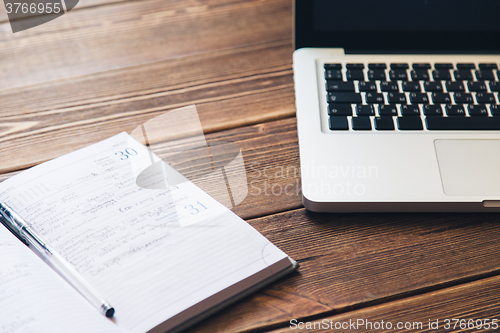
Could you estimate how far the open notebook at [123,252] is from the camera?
398 mm

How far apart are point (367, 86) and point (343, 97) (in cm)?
4

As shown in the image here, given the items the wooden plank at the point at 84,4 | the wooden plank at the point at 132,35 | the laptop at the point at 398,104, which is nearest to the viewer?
the laptop at the point at 398,104

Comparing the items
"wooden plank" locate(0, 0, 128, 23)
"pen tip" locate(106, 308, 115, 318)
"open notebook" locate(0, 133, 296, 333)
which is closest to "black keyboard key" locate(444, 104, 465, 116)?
"open notebook" locate(0, 133, 296, 333)

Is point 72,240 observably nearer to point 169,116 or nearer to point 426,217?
point 169,116

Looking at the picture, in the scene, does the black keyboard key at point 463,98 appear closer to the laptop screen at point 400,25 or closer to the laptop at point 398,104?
the laptop at point 398,104

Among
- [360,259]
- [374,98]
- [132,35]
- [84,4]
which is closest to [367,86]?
[374,98]

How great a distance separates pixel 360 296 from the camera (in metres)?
0.44

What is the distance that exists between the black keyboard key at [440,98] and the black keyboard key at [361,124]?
0.10 m

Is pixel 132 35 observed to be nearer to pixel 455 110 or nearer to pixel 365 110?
pixel 365 110

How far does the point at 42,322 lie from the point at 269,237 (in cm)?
25

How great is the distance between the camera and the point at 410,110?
0.58 meters

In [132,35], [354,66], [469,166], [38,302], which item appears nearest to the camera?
[38,302]

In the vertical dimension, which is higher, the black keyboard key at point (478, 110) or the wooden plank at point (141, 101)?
the wooden plank at point (141, 101)

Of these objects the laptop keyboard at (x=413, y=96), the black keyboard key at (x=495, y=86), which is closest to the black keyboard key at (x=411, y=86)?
the laptop keyboard at (x=413, y=96)
